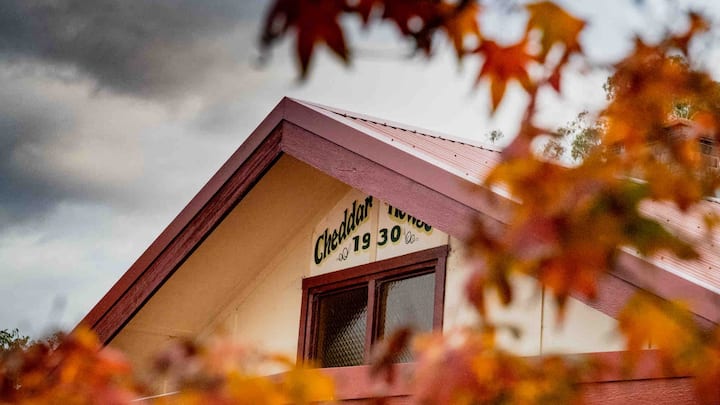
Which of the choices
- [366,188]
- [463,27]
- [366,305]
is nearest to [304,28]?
[463,27]

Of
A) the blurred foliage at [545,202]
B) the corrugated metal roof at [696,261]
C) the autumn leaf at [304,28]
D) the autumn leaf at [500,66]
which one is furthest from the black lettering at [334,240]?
the autumn leaf at [304,28]

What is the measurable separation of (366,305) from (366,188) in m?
1.14

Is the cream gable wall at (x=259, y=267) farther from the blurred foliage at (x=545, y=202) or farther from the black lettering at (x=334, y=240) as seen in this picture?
the blurred foliage at (x=545, y=202)

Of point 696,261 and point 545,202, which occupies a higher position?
point 696,261

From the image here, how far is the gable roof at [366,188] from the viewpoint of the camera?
5047mm

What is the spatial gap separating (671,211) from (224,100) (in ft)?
49.7

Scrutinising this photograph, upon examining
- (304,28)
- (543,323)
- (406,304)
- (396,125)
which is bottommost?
(304,28)

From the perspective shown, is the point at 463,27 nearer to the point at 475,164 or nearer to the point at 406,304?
the point at 406,304

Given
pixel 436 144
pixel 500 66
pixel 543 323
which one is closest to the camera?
pixel 500 66

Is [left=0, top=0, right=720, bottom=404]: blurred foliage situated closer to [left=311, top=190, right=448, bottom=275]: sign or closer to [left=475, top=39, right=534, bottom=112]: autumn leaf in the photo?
[left=475, top=39, right=534, bottom=112]: autumn leaf

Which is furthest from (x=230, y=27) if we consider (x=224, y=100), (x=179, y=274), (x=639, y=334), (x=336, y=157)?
(x=639, y=334)

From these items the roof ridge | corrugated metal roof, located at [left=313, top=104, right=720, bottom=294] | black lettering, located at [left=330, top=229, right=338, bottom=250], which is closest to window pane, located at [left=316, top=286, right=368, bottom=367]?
black lettering, located at [left=330, top=229, right=338, bottom=250]

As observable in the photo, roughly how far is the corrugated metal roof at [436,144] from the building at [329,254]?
0.03 m

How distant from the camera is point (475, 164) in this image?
805cm
